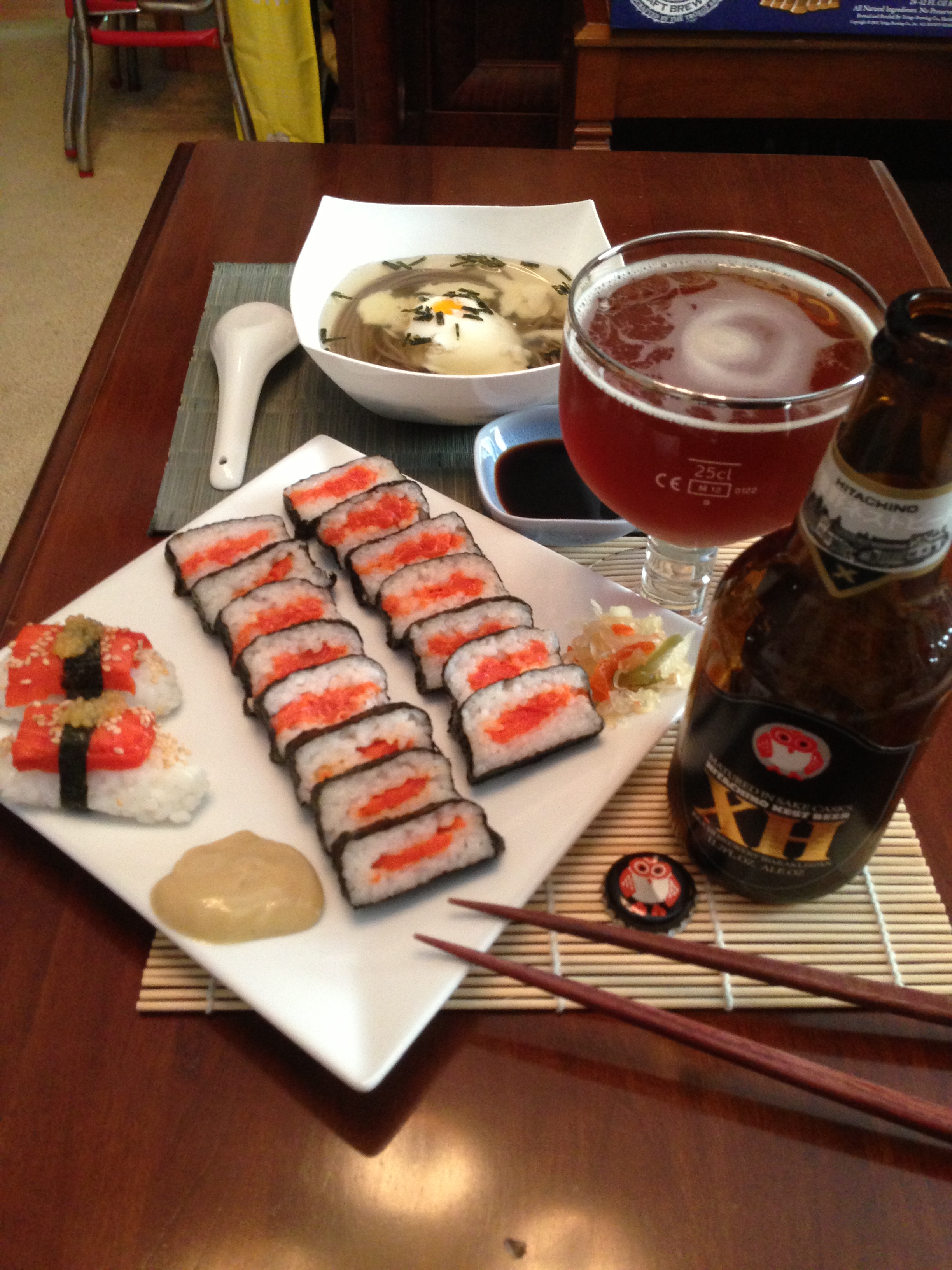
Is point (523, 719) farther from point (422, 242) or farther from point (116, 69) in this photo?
point (116, 69)

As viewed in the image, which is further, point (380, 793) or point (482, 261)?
point (482, 261)

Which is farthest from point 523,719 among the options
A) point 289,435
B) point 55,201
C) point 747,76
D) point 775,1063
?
point 55,201

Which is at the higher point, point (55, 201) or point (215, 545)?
point (215, 545)

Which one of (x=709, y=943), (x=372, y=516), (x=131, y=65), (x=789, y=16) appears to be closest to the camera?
(x=709, y=943)

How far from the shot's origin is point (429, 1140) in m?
0.75

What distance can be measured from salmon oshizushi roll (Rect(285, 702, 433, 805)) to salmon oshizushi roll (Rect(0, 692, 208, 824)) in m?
0.10

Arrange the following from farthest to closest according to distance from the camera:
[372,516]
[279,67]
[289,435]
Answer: [279,67] < [289,435] < [372,516]

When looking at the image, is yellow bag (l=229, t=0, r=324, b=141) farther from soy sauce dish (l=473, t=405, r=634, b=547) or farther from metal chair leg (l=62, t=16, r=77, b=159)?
soy sauce dish (l=473, t=405, r=634, b=547)

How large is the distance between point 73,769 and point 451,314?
2.80ft

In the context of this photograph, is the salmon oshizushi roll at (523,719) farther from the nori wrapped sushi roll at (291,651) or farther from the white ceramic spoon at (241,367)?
the white ceramic spoon at (241,367)

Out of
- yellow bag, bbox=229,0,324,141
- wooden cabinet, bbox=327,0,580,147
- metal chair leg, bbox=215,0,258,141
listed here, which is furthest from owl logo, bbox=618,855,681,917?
metal chair leg, bbox=215,0,258,141

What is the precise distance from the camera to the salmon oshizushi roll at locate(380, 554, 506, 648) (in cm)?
111

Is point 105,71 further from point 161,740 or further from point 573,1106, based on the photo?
point 573,1106

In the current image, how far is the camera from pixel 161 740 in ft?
3.10
